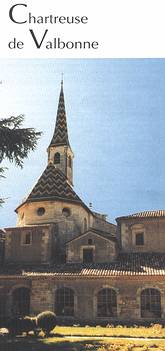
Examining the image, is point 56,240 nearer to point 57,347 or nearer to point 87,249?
point 87,249

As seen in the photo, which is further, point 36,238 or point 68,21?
point 36,238

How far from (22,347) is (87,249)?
14.3m

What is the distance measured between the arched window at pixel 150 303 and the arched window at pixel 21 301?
26.2 feet

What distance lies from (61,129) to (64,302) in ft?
73.5

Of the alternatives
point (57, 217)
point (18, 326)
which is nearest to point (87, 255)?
point (57, 217)

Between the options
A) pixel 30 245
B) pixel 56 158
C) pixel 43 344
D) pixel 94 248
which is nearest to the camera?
pixel 43 344

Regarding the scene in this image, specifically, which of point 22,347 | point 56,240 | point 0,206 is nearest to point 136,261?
point 56,240

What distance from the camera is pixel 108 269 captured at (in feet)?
90.4

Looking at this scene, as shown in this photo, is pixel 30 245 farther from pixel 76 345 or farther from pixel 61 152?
pixel 76 345

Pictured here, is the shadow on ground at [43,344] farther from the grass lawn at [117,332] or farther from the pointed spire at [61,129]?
the pointed spire at [61,129]

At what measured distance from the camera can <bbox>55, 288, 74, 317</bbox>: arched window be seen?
2698 cm

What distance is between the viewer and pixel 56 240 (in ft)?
108

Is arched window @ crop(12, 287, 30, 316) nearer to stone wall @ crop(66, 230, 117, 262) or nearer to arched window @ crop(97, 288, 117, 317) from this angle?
stone wall @ crop(66, 230, 117, 262)

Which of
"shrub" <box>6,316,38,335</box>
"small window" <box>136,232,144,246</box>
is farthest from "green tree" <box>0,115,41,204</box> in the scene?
"small window" <box>136,232,144,246</box>
